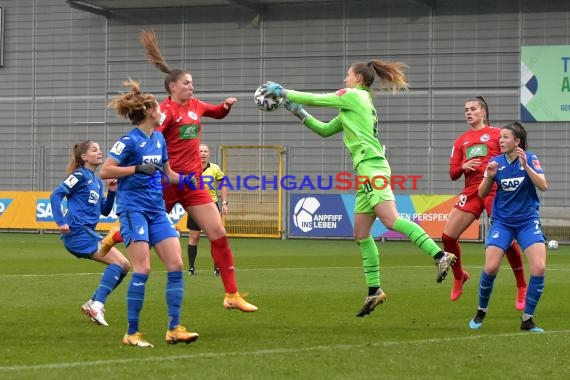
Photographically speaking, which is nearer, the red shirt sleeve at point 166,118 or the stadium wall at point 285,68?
the red shirt sleeve at point 166,118

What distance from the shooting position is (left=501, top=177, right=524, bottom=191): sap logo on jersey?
1010 centimetres

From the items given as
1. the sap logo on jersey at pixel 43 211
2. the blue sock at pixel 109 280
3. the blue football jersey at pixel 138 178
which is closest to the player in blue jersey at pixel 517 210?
the blue football jersey at pixel 138 178

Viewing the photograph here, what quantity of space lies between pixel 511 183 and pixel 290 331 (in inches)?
91.9

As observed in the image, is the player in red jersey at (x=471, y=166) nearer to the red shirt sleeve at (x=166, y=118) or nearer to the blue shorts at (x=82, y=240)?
the red shirt sleeve at (x=166, y=118)

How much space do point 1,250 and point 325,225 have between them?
975cm

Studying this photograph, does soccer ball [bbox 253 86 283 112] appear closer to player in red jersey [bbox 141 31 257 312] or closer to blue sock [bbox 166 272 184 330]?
player in red jersey [bbox 141 31 257 312]

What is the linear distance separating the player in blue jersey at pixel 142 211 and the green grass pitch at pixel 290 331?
11.3 inches

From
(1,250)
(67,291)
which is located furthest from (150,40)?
(1,250)

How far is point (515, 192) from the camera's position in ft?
33.2

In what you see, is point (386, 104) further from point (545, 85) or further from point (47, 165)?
point (47, 165)

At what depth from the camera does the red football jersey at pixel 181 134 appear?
1048 cm

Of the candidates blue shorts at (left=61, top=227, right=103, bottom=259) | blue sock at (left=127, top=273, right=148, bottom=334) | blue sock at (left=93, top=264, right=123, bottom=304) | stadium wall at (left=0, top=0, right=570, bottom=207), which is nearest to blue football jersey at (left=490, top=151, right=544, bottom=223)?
blue sock at (left=127, top=273, right=148, bottom=334)

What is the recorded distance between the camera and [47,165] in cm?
3659

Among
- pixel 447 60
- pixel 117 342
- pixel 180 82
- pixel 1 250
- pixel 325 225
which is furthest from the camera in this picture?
pixel 447 60
